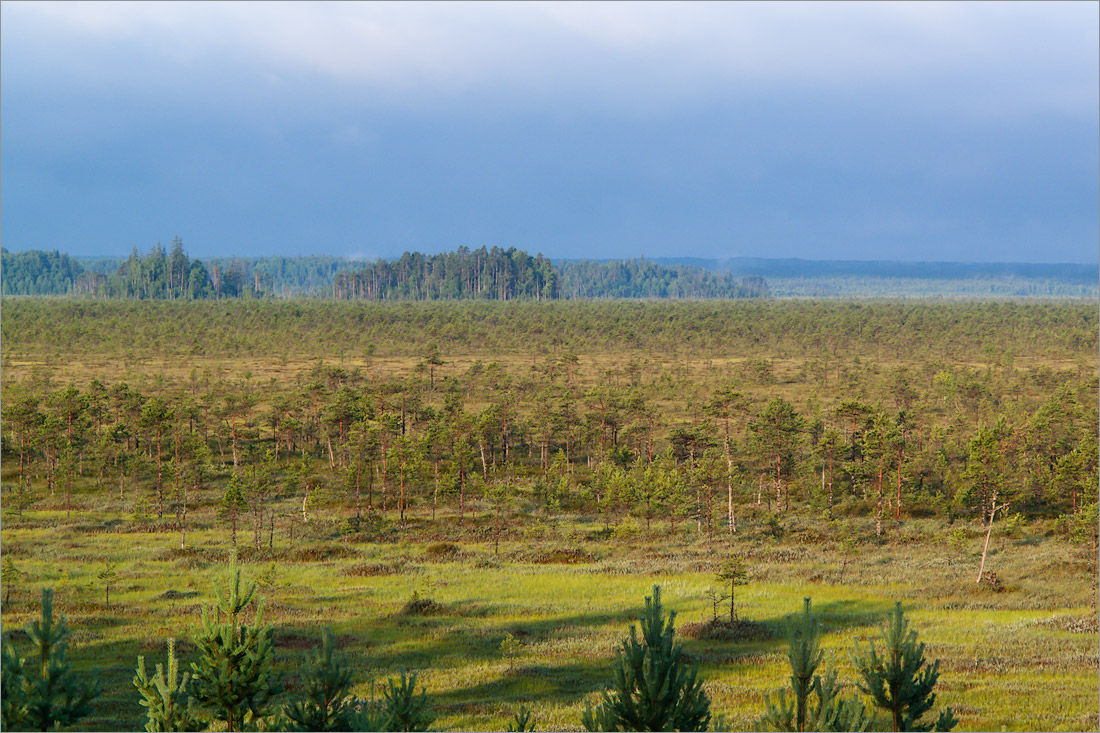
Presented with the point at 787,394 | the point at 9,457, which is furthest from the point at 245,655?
the point at 787,394

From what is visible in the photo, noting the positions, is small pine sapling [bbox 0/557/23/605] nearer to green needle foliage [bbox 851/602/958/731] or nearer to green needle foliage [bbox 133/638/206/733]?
green needle foliage [bbox 133/638/206/733]

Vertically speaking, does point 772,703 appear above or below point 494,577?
above

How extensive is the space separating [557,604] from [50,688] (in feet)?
91.0

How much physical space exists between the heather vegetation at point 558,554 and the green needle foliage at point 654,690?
0.05 metres

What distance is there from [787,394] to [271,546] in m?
72.0

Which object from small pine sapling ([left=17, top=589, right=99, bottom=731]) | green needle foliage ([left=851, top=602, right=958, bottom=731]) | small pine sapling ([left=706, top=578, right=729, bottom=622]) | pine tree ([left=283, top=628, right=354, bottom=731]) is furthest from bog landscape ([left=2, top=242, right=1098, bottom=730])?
small pine sapling ([left=706, top=578, right=729, bottom=622])

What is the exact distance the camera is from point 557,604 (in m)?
41.0

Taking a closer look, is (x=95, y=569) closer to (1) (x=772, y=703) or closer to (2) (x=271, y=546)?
(2) (x=271, y=546)

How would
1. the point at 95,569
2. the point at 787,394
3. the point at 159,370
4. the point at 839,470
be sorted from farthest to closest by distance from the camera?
the point at 159,370 → the point at 787,394 → the point at 839,470 → the point at 95,569

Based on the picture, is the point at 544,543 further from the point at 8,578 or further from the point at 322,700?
the point at 322,700

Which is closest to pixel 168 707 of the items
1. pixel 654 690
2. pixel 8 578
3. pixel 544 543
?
pixel 654 690

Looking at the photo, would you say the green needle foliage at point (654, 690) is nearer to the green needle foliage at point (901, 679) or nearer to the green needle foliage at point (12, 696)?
the green needle foliage at point (901, 679)

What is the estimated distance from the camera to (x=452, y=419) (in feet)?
255

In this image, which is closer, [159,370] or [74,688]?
[74,688]
